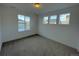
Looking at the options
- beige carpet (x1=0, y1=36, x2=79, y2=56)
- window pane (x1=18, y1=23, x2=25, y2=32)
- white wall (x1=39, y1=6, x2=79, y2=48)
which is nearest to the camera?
beige carpet (x1=0, y1=36, x2=79, y2=56)

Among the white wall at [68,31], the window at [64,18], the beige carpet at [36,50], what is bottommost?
the beige carpet at [36,50]

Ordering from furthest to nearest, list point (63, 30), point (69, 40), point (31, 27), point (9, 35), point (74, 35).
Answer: point (31, 27)
point (9, 35)
point (63, 30)
point (69, 40)
point (74, 35)

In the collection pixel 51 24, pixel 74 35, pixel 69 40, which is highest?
pixel 51 24

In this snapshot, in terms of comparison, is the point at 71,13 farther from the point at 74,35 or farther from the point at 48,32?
the point at 48,32

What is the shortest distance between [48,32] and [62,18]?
5.03 ft

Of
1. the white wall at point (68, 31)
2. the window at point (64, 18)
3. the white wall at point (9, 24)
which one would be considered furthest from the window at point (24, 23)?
the window at point (64, 18)

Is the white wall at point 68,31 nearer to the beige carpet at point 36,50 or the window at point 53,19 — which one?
the window at point 53,19

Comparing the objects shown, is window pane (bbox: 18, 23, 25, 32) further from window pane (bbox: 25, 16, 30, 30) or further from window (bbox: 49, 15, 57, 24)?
window (bbox: 49, 15, 57, 24)

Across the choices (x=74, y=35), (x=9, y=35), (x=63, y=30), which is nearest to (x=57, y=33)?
(x=63, y=30)

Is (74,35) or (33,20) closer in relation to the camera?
(74,35)

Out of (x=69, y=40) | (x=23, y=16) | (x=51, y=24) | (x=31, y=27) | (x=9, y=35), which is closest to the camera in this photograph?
(x=69, y=40)

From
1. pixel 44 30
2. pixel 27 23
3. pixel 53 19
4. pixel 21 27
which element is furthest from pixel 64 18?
pixel 27 23

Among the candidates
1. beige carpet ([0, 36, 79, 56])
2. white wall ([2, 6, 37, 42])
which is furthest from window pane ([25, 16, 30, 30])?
beige carpet ([0, 36, 79, 56])

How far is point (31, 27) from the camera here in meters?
6.79
